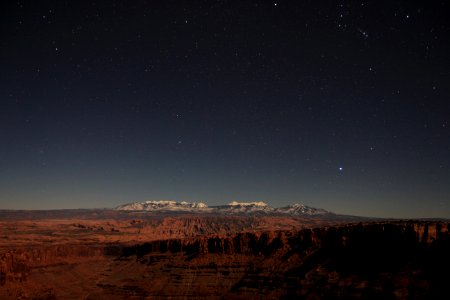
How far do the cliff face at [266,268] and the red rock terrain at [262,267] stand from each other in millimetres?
163

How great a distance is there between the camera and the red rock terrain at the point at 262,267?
5062 centimetres

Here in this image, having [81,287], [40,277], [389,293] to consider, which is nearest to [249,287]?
[389,293]

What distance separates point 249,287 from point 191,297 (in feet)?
36.1

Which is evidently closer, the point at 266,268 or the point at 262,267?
the point at 266,268

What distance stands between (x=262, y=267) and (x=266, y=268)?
109 centimetres

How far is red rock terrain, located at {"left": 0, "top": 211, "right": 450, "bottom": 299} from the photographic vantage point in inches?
1993

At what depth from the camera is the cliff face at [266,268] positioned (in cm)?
5053

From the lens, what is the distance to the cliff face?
166 ft

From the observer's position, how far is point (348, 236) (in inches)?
2472

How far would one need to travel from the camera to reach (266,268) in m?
67.4

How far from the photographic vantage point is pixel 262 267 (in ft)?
224

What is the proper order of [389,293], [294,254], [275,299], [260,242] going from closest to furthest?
[389,293] < [275,299] < [294,254] < [260,242]

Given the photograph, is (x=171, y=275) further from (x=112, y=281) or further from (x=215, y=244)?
(x=112, y=281)

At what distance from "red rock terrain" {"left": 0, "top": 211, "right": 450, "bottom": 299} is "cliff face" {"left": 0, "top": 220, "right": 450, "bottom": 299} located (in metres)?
0.16
